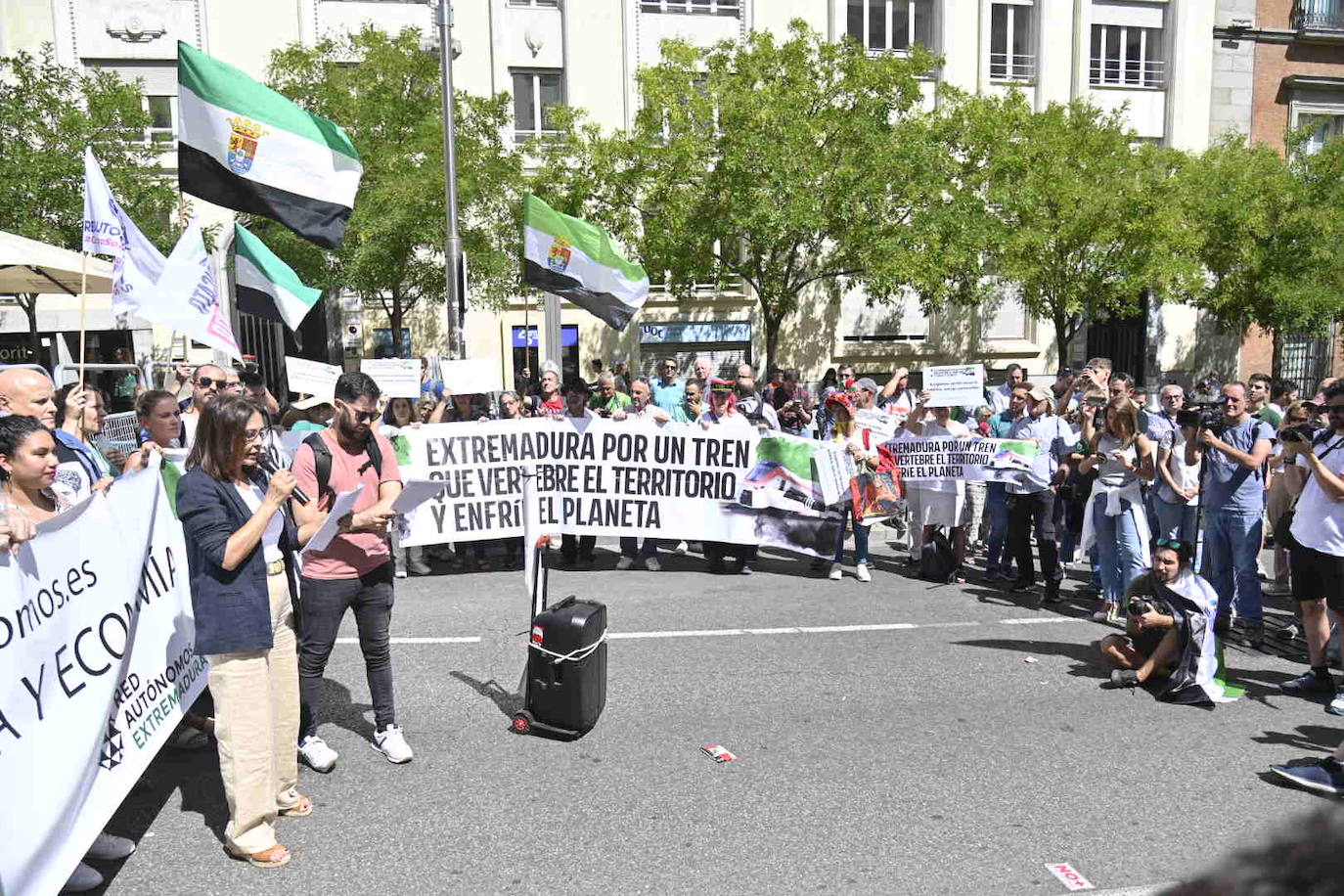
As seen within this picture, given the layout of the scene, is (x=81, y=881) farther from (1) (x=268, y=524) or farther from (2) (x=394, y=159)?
(2) (x=394, y=159)

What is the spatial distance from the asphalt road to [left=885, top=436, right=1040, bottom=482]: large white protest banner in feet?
5.94

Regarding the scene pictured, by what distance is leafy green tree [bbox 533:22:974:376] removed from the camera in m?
21.1

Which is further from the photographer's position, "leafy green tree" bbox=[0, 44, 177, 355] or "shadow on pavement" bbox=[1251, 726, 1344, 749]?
"leafy green tree" bbox=[0, 44, 177, 355]

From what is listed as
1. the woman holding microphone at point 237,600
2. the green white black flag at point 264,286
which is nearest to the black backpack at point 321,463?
the woman holding microphone at point 237,600

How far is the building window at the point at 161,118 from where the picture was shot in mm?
24672

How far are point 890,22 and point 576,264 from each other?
67.0 ft

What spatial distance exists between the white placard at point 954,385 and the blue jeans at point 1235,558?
7.16 feet

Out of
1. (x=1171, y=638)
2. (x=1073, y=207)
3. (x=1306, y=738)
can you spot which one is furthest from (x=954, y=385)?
(x=1073, y=207)

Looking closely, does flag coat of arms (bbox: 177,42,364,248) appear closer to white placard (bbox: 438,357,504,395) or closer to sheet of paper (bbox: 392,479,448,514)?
white placard (bbox: 438,357,504,395)

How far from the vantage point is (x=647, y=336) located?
2778 cm

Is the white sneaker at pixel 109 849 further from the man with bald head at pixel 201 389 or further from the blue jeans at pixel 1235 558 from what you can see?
the blue jeans at pixel 1235 558

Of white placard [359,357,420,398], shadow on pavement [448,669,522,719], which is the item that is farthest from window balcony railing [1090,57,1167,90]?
shadow on pavement [448,669,522,719]

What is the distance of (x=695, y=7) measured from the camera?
26.9 metres

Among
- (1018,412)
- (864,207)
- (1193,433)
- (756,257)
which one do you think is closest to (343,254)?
(756,257)
